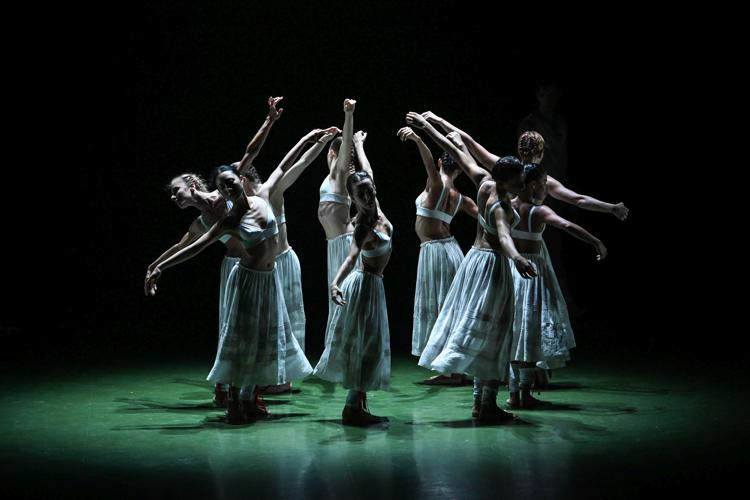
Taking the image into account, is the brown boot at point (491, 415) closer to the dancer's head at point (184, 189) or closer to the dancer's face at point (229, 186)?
the dancer's face at point (229, 186)

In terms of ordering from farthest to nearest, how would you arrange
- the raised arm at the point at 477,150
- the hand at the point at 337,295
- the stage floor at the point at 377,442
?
the raised arm at the point at 477,150 < the hand at the point at 337,295 < the stage floor at the point at 377,442

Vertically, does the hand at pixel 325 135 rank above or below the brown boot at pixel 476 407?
above

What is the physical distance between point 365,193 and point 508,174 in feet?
2.39

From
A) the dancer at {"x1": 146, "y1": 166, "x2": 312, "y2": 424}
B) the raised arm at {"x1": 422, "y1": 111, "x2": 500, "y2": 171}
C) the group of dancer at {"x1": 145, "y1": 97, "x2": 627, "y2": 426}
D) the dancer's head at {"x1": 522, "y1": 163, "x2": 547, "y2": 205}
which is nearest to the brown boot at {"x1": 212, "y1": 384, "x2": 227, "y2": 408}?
the group of dancer at {"x1": 145, "y1": 97, "x2": 627, "y2": 426}

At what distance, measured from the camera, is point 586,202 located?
5.63 m

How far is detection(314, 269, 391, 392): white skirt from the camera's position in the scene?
190 inches

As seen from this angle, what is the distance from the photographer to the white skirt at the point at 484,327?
486 centimetres

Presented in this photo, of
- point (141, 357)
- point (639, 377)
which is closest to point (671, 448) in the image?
point (639, 377)

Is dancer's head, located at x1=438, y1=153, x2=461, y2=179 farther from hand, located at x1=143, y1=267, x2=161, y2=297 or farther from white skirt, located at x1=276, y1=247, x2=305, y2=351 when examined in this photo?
hand, located at x1=143, y1=267, x2=161, y2=297

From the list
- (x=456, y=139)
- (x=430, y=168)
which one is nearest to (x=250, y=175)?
(x=430, y=168)

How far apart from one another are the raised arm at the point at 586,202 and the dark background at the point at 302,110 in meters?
2.48

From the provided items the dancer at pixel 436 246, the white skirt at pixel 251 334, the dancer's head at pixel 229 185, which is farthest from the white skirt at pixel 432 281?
the dancer's head at pixel 229 185

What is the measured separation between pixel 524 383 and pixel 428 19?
A: 423 centimetres

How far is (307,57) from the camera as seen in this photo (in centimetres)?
851
